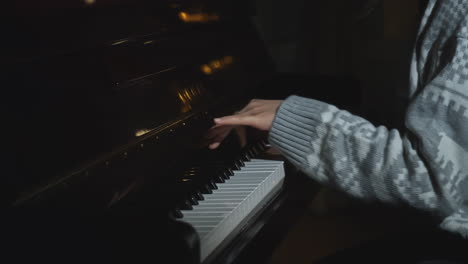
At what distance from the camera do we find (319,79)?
1615 millimetres

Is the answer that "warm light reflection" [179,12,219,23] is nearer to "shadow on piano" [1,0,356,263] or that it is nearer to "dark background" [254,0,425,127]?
"shadow on piano" [1,0,356,263]

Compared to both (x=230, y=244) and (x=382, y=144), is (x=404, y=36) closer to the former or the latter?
(x=382, y=144)

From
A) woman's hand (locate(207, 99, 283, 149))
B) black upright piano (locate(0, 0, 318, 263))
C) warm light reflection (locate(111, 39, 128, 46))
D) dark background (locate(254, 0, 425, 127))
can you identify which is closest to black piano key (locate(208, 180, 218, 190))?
black upright piano (locate(0, 0, 318, 263))

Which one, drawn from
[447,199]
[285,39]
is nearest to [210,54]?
[447,199]

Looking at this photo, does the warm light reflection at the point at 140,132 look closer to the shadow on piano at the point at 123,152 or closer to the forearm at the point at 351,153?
the shadow on piano at the point at 123,152

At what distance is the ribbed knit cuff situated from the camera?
0.97 metres

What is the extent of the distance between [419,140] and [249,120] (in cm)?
41

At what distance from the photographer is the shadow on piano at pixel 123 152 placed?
2.07 feet

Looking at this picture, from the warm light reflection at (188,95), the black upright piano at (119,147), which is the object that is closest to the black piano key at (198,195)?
the black upright piano at (119,147)

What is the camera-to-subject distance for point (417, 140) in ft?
2.69

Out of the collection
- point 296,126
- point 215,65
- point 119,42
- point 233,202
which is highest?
point 119,42

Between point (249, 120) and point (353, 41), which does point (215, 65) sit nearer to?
point (249, 120)

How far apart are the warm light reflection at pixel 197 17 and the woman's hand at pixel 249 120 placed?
41 centimetres

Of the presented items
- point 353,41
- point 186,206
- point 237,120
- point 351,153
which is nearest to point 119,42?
point 237,120
